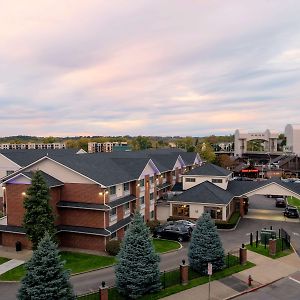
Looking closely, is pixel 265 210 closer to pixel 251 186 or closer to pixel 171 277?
pixel 251 186

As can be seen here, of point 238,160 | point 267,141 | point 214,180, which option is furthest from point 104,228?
point 267,141

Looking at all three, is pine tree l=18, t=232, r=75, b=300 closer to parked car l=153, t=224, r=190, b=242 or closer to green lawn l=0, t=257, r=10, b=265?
green lawn l=0, t=257, r=10, b=265

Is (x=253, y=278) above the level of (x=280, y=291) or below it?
above

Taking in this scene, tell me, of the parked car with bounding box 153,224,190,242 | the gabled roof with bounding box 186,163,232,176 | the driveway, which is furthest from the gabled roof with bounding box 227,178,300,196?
the parked car with bounding box 153,224,190,242

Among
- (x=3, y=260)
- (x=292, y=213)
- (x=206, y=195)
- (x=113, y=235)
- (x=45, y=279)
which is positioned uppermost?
(x=206, y=195)

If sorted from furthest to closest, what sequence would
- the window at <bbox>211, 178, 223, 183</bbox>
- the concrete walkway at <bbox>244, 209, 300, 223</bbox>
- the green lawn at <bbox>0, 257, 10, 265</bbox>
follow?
1. the window at <bbox>211, 178, 223, 183</bbox>
2. the concrete walkway at <bbox>244, 209, 300, 223</bbox>
3. the green lawn at <bbox>0, 257, 10, 265</bbox>

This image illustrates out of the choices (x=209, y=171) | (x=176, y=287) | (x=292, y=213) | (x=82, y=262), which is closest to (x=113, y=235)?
(x=82, y=262)
